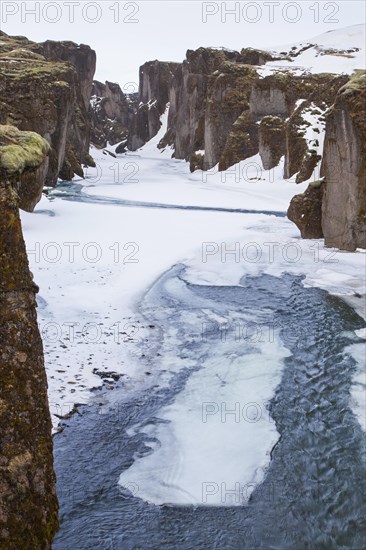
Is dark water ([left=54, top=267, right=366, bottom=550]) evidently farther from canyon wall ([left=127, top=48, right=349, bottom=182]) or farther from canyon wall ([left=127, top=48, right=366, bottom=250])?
canyon wall ([left=127, top=48, right=349, bottom=182])

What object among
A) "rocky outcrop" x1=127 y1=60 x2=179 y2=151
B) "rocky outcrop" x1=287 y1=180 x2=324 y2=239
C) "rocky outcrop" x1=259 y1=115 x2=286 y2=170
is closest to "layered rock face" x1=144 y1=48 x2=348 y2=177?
"rocky outcrop" x1=259 y1=115 x2=286 y2=170

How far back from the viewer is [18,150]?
6.24 m

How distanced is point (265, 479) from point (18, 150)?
20.7 feet

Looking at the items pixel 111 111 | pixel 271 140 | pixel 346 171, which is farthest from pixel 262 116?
pixel 111 111

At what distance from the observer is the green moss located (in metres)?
5.96

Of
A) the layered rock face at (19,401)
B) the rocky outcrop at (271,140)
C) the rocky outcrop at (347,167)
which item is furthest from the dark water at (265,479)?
the rocky outcrop at (271,140)

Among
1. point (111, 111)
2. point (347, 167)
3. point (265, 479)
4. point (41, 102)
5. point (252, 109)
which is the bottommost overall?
point (265, 479)

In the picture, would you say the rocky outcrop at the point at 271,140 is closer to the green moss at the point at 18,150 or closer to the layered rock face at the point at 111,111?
the green moss at the point at 18,150

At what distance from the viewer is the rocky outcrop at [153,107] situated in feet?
438

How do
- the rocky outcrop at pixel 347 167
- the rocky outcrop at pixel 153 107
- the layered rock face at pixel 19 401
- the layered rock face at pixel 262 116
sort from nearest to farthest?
the layered rock face at pixel 19 401 < the rocky outcrop at pixel 347 167 < the layered rock face at pixel 262 116 < the rocky outcrop at pixel 153 107

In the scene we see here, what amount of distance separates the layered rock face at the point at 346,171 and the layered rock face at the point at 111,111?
123 meters

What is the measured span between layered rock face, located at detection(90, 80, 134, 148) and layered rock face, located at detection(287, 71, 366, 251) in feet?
405

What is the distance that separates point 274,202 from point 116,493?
3623 centimetres

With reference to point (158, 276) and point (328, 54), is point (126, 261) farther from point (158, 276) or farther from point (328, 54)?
point (328, 54)
